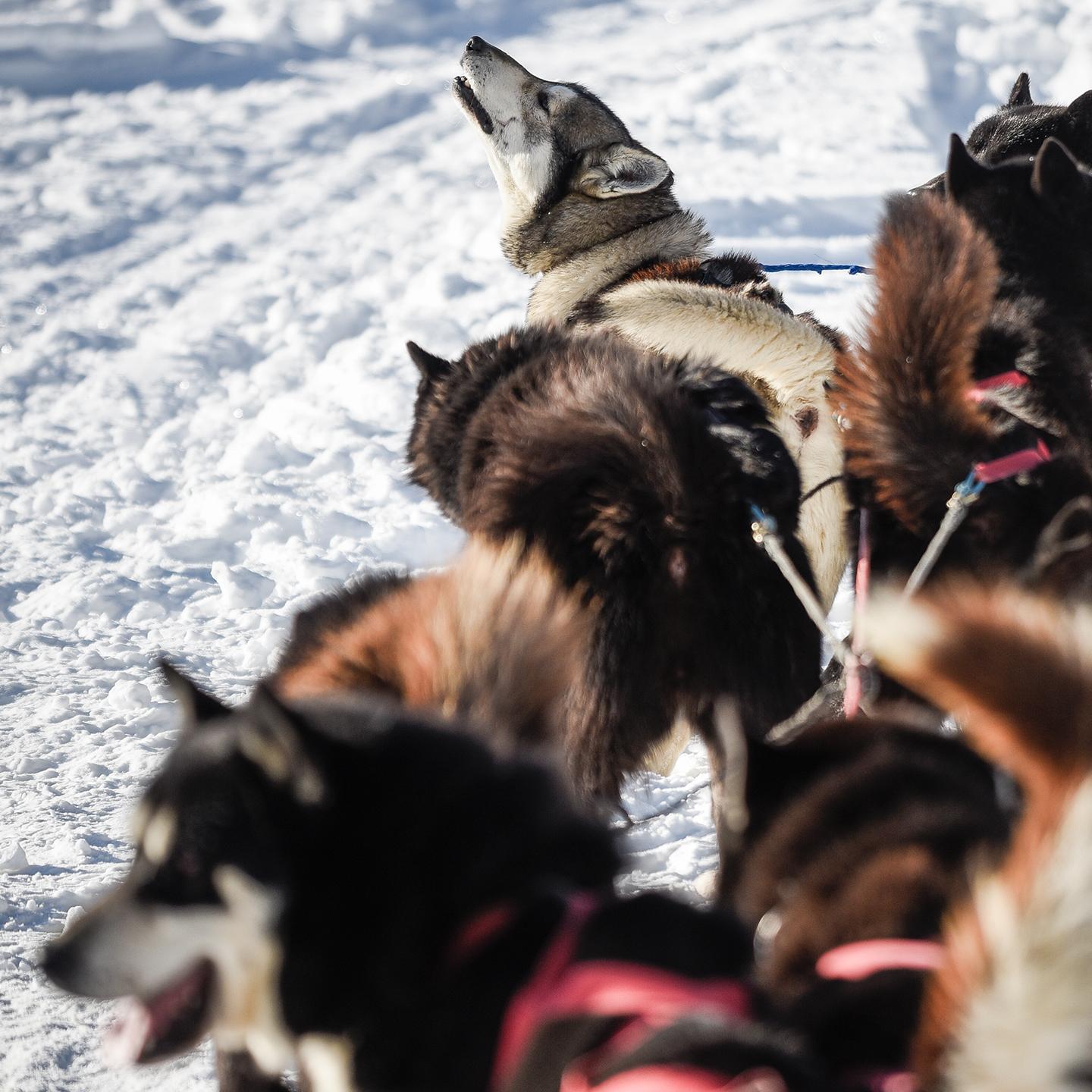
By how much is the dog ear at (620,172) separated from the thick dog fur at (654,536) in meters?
1.88

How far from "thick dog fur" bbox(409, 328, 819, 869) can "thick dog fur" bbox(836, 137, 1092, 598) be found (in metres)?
0.21

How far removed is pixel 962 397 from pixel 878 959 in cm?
137

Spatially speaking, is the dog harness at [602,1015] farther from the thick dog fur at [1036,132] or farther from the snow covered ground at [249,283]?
the thick dog fur at [1036,132]

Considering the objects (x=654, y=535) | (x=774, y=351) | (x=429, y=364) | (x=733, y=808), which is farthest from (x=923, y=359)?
(x=429, y=364)

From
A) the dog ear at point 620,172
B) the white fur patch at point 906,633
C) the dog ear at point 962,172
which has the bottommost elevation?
the dog ear at point 620,172

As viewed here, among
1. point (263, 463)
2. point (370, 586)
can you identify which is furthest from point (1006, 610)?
point (263, 463)

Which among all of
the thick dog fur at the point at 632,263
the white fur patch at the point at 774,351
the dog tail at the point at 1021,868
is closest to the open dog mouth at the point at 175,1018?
the dog tail at the point at 1021,868

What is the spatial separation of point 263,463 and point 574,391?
443 centimetres

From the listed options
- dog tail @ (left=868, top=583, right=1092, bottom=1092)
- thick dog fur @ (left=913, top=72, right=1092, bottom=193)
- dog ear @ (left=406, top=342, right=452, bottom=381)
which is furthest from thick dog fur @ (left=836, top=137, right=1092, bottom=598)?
thick dog fur @ (left=913, top=72, right=1092, bottom=193)

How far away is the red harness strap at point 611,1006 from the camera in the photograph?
98cm

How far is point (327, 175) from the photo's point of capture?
33.6ft

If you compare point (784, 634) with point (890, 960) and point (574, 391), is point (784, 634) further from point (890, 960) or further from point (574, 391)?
point (890, 960)

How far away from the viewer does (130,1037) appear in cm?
133

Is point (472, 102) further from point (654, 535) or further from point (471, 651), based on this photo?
point (471, 651)
